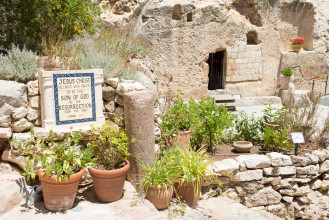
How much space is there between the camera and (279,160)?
556 cm

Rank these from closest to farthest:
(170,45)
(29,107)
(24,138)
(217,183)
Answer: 1. (24,138)
2. (29,107)
3. (217,183)
4. (170,45)

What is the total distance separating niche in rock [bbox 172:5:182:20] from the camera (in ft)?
32.1

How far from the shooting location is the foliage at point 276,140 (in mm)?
5934

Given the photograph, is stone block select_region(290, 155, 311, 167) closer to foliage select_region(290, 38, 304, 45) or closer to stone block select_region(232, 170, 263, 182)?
stone block select_region(232, 170, 263, 182)

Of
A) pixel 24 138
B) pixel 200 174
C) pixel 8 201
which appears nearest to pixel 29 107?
pixel 24 138

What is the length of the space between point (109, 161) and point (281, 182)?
3252 millimetres

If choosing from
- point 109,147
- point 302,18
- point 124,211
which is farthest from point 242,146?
point 302,18

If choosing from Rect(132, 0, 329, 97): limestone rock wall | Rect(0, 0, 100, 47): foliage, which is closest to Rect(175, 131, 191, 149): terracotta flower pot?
Rect(0, 0, 100, 47): foliage

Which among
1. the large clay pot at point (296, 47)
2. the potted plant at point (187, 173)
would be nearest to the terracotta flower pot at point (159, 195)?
the potted plant at point (187, 173)

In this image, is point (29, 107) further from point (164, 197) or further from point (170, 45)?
point (170, 45)

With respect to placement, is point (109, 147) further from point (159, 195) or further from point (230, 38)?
point (230, 38)

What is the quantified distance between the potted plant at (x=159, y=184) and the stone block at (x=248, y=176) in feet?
4.78

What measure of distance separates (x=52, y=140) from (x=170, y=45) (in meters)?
6.59

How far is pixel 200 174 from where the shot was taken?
4422 millimetres
